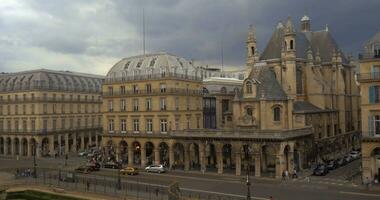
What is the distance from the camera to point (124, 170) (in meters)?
72.9

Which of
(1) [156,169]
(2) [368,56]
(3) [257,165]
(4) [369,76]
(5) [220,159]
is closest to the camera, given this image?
(4) [369,76]

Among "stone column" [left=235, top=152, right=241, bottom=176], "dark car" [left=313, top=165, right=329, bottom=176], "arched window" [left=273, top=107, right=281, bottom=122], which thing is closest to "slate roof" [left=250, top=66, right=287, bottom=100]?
"arched window" [left=273, top=107, right=281, bottom=122]

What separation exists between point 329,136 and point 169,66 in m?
34.9

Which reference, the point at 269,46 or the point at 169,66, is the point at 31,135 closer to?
the point at 169,66

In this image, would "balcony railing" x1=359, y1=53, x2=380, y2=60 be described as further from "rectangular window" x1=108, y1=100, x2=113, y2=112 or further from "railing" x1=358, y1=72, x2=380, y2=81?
"rectangular window" x1=108, y1=100, x2=113, y2=112

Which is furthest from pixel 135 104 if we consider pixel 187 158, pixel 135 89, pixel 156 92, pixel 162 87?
pixel 187 158

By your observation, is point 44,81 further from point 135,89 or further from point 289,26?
point 289,26

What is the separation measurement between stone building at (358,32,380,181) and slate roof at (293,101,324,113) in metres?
19.4

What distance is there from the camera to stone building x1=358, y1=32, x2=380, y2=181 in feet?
191

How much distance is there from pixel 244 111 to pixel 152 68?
61.6 ft

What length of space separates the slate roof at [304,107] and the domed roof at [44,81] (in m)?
56.4

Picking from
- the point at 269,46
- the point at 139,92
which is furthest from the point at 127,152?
the point at 269,46

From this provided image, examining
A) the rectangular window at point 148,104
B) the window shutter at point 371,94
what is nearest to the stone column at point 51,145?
the rectangular window at point 148,104

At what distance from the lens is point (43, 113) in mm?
102062
